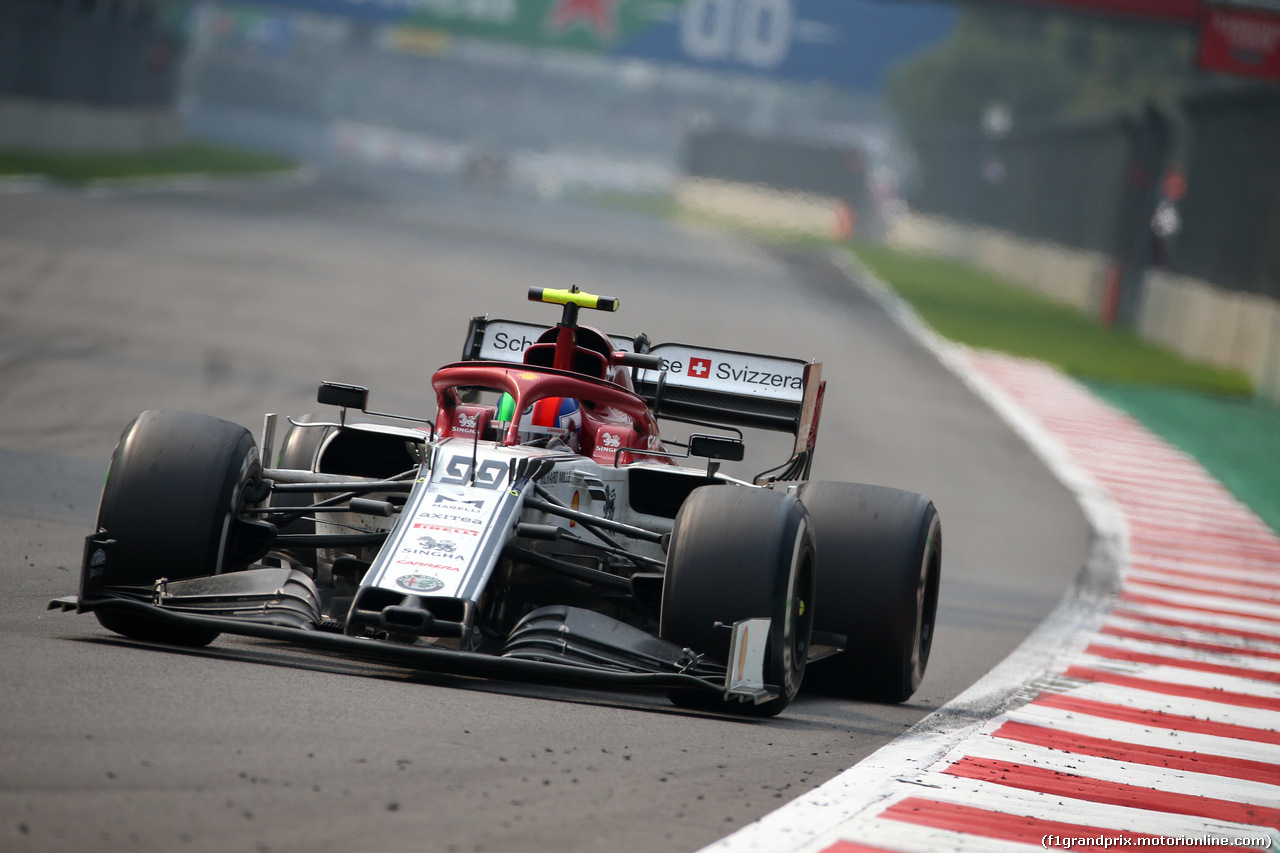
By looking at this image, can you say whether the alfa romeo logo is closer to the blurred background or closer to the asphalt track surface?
the asphalt track surface

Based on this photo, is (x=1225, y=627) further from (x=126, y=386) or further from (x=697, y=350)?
(x=126, y=386)

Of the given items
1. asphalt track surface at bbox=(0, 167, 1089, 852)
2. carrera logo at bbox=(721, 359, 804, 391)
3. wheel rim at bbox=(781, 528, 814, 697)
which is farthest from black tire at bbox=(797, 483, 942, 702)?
carrera logo at bbox=(721, 359, 804, 391)

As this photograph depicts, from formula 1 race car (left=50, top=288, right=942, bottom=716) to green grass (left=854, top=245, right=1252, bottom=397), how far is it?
17754 millimetres

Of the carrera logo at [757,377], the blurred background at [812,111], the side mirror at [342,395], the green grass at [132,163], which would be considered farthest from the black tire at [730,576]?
the green grass at [132,163]

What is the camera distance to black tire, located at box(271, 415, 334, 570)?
7.91m

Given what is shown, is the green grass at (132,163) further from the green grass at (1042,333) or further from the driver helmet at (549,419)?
the driver helmet at (549,419)

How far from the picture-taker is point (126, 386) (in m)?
14.1

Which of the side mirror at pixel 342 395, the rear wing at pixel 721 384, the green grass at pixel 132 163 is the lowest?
the side mirror at pixel 342 395

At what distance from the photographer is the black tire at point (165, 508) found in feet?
22.4

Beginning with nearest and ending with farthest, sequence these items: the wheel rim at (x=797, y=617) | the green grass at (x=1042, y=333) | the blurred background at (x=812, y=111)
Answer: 1. the wheel rim at (x=797, y=617)
2. the green grass at (x=1042, y=333)
3. the blurred background at (x=812, y=111)

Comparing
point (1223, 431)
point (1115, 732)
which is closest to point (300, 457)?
point (1115, 732)

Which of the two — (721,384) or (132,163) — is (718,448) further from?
(132,163)

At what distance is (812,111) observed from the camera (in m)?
125

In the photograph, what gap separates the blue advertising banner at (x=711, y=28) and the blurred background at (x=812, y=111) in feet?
0.24
